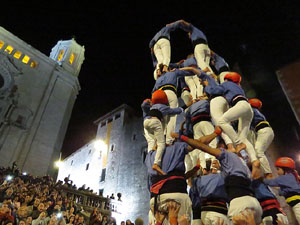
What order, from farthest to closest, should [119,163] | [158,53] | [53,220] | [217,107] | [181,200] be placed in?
1. [119,163]
2. [53,220]
3. [158,53]
4. [217,107]
5. [181,200]

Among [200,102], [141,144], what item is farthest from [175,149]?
[141,144]

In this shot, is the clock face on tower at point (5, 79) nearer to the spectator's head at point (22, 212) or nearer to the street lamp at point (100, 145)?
the street lamp at point (100, 145)

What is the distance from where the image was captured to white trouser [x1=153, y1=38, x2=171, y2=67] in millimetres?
6742

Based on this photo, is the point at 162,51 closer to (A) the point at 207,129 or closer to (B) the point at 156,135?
(A) the point at 207,129

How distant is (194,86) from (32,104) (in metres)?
21.5

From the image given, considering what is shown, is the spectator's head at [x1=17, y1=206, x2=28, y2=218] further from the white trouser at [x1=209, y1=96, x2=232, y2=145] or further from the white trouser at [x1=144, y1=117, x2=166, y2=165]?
the white trouser at [x1=209, y1=96, x2=232, y2=145]

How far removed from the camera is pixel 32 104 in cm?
2348

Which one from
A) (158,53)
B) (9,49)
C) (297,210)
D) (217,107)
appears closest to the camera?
(297,210)

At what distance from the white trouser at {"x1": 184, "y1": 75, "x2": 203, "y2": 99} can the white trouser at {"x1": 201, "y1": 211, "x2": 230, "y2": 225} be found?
3548 millimetres

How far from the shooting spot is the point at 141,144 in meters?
28.7

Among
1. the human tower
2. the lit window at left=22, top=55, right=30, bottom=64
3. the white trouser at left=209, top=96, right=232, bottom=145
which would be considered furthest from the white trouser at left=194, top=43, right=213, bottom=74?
the lit window at left=22, top=55, right=30, bottom=64

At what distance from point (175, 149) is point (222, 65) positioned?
4537 mm

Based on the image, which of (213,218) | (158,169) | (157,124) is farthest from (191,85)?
(213,218)

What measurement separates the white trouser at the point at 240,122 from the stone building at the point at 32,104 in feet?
68.9
